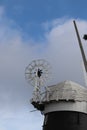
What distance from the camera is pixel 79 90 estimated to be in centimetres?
5662

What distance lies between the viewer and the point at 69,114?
54.7 meters

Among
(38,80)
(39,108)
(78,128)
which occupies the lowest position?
(78,128)

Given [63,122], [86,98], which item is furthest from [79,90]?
[63,122]

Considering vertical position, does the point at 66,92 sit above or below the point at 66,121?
above

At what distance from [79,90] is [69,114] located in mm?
4106

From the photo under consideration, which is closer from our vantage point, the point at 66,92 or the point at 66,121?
the point at 66,121

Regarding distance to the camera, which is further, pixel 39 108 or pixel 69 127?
pixel 39 108

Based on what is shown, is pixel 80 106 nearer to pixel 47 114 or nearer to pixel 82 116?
pixel 82 116

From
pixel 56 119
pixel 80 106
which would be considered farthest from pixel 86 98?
pixel 56 119

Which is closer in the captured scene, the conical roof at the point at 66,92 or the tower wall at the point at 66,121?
the tower wall at the point at 66,121

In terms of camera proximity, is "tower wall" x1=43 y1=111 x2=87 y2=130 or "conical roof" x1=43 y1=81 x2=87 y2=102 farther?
"conical roof" x1=43 y1=81 x2=87 y2=102

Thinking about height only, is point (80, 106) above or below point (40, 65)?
below

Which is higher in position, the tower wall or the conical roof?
the conical roof

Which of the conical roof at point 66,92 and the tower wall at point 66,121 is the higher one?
the conical roof at point 66,92
